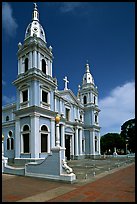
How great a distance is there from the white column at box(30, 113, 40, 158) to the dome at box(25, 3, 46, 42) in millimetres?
9604

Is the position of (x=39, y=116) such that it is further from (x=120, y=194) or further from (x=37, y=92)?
(x=120, y=194)

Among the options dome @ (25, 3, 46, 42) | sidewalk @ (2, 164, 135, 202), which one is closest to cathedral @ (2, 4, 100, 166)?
dome @ (25, 3, 46, 42)

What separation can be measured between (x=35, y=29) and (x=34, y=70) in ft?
18.0

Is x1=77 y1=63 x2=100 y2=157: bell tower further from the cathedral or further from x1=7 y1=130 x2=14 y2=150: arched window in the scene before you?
x1=7 y1=130 x2=14 y2=150: arched window

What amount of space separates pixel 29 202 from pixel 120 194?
3856 millimetres

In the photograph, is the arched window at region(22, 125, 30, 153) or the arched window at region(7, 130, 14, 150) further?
the arched window at region(7, 130, 14, 150)

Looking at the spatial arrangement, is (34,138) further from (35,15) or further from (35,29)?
(35,15)

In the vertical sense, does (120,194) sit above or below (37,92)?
below

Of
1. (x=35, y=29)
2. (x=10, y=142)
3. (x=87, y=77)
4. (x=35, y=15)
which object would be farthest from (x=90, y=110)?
(x=35, y=15)

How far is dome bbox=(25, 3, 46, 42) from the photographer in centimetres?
2671

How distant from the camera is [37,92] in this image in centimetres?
2472

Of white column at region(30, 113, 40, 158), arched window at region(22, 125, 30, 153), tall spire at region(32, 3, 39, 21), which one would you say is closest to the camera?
white column at region(30, 113, 40, 158)

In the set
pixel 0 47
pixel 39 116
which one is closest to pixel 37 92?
pixel 39 116

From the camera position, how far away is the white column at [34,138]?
2328cm
